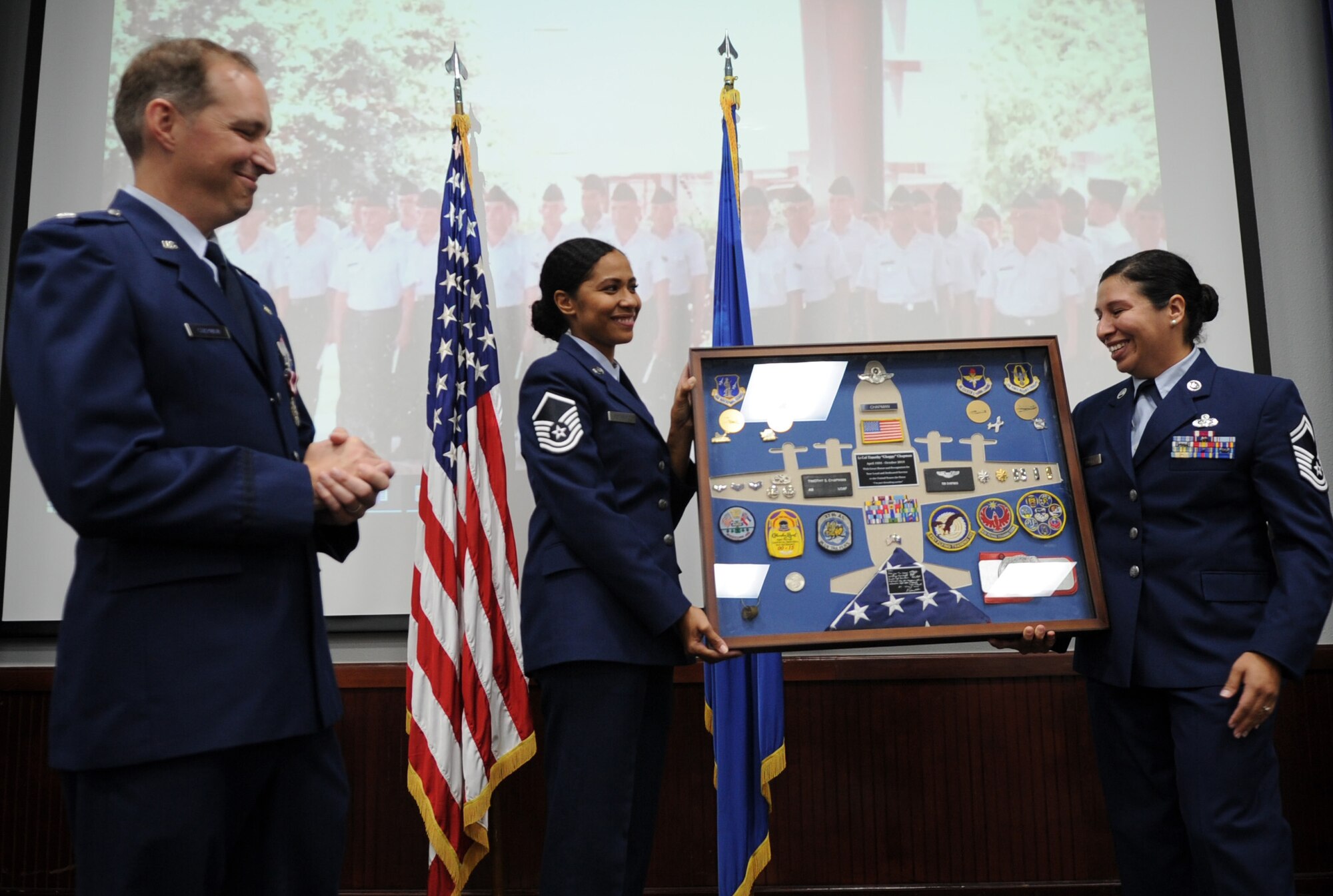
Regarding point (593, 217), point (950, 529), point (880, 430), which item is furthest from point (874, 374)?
point (593, 217)

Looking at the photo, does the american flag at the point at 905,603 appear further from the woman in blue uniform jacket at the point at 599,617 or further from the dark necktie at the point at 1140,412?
the dark necktie at the point at 1140,412

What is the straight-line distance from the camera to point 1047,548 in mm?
2152

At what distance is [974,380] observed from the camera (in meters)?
2.29

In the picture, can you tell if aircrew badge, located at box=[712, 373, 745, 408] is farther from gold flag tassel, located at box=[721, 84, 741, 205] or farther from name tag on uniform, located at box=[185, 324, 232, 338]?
name tag on uniform, located at box=[185, 324, 232, 338]

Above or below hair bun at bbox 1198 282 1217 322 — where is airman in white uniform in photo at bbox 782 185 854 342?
above

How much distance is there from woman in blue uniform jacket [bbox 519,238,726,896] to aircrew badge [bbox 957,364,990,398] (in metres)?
0.65

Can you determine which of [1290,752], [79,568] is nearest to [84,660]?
[79,568]

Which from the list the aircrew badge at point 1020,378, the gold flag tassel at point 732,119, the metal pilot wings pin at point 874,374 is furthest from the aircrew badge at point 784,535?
the gold flag tassel at point 732,119

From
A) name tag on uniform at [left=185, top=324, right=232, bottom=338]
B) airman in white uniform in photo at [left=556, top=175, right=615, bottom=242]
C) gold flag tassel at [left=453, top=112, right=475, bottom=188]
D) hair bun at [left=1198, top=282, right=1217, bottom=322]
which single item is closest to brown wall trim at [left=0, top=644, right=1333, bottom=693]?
hair bun at [left=1198, top=282, right=1217, bottom=322]

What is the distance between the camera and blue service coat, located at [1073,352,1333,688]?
6.39 ft

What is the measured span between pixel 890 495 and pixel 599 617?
28.2 inches

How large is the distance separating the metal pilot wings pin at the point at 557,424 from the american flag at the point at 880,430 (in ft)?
2.18

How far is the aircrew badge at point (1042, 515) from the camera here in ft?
7.11

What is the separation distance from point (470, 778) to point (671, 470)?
3.76 feet
